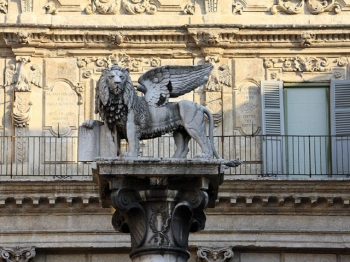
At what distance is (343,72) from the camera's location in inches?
1453

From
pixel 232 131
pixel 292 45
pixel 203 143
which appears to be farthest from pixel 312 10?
pixel 203 143

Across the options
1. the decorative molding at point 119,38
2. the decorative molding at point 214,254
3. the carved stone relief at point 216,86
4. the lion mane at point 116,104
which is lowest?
the decorative molding at point 214,254

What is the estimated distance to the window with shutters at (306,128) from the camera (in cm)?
3625

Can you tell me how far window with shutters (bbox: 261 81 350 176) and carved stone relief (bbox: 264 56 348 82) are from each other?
16 cm

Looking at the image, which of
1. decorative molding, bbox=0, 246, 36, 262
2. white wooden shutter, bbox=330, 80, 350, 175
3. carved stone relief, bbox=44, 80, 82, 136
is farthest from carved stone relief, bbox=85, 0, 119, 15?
decorative molding, bbox=0, 246, 36, 262

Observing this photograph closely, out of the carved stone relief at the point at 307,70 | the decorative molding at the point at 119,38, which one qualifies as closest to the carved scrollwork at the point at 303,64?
the carved stone relief at the point at 307,70

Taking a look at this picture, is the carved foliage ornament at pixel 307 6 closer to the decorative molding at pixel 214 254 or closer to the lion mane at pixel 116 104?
the decorative molding at pixel 214 254

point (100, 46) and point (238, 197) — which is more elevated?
point (100, 46)

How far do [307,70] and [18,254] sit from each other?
24.7ft

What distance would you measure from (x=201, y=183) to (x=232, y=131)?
1213cm

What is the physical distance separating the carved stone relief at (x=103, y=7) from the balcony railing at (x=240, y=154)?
2.94 m

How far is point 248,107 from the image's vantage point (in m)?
36.7

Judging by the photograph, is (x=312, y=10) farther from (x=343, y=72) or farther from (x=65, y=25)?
(x=65, y=25)

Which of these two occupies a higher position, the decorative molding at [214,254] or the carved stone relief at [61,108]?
the carved stone relief at [61,108]
